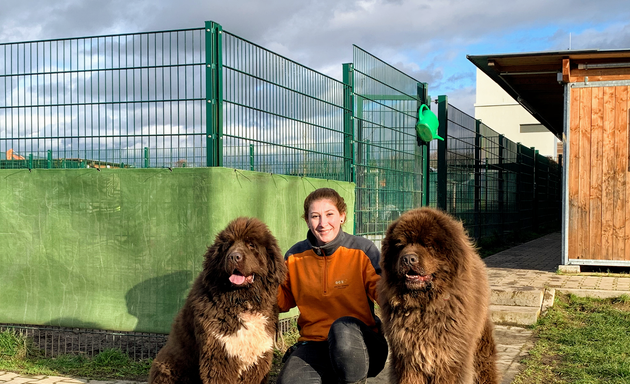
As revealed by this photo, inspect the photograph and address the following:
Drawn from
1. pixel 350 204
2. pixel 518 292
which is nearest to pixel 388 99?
pixel 350 204

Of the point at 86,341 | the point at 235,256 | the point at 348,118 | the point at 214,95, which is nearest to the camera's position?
the point at 235,256

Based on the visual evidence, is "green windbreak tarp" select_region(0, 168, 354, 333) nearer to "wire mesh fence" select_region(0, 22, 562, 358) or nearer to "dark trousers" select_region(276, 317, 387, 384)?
"wire mesh fence" select_region(0, 22, 562, 358)

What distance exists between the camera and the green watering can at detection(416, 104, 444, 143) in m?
10.9

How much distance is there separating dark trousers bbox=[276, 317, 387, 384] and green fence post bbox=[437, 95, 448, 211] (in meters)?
8.56

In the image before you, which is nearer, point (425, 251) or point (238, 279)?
point (425, 251)

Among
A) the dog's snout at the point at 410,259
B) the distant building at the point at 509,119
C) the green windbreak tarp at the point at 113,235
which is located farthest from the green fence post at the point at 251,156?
the distant building at the point at 509,119

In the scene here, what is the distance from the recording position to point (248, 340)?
3750mm

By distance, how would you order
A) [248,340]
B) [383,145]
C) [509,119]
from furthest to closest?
[509,119] → [383,145] → [248,340]

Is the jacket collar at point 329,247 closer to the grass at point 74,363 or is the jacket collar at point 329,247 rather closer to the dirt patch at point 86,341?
the grass at point 74,363

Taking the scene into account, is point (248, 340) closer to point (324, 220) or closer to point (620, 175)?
point (324, 220)

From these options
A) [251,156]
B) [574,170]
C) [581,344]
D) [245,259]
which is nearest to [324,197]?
[245,259]

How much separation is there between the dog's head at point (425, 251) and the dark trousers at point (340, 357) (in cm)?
40

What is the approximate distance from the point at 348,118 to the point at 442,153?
4683 mm

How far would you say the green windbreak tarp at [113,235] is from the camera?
549cm
